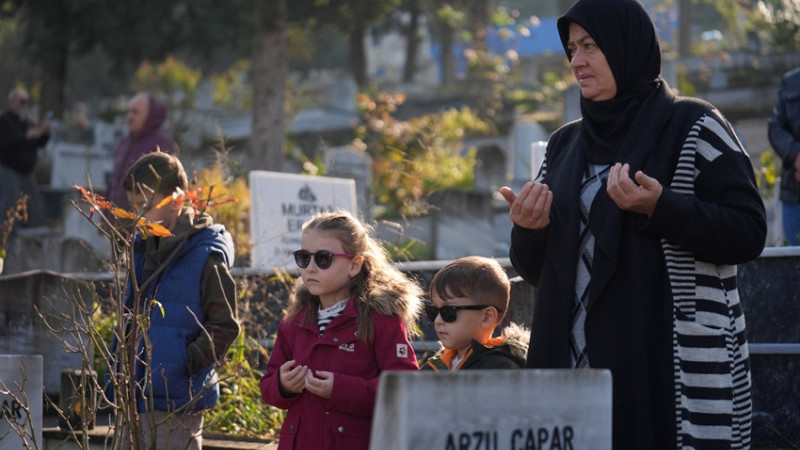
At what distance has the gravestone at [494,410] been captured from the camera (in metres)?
2.91

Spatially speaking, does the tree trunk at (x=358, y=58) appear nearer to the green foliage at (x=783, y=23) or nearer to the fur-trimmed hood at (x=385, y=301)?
the green foliage at (x=783, y=23)

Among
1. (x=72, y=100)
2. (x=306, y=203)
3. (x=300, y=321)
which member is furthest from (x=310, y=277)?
(x=72, y=100)

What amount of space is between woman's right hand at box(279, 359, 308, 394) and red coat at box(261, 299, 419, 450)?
56 millimetres

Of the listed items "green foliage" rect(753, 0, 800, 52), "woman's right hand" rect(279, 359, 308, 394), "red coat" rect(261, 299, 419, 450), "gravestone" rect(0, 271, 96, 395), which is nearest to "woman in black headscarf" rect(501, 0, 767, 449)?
"red coat" rect(261, 299, 419, 450)

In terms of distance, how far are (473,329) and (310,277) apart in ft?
1.89

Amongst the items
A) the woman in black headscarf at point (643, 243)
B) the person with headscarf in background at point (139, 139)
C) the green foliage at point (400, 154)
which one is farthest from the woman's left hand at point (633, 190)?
the green foliage at point (400, 154)

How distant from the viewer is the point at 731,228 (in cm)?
358

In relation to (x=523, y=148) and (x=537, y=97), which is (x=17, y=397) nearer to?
(x=523, y=148)

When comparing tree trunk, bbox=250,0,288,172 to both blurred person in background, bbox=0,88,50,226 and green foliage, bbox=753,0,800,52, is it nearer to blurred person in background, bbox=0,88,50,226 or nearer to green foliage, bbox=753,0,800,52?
blurred person in background, bbox=0,88,50,226

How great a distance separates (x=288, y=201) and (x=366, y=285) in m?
5.43

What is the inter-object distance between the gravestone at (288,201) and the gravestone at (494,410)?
612 centimetres

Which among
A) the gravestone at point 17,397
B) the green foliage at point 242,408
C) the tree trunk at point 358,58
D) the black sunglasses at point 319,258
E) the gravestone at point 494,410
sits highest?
the tree trunk at point 358,58

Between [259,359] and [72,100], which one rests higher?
[72,100]

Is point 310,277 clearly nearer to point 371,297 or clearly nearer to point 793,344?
point 371,297
